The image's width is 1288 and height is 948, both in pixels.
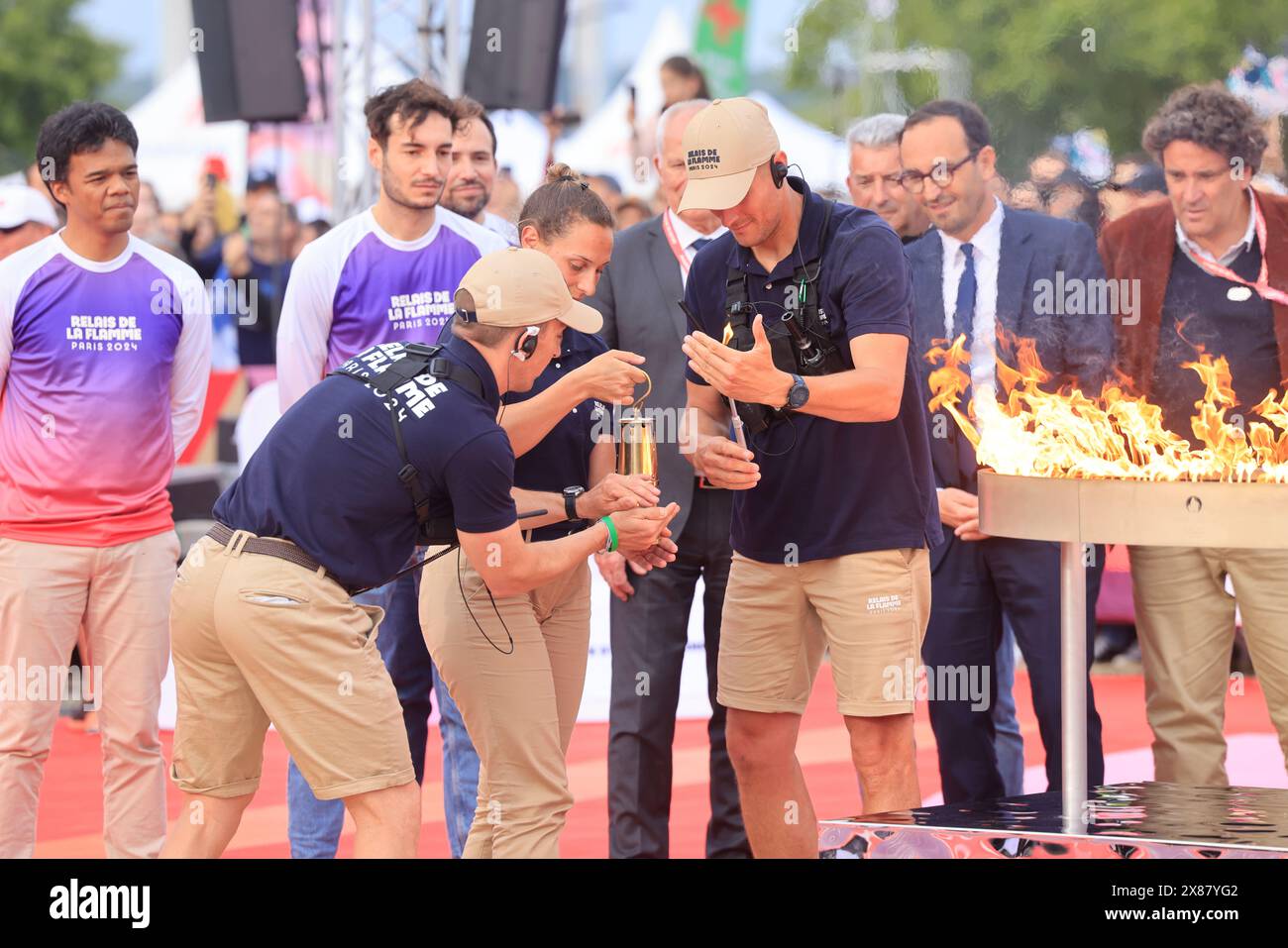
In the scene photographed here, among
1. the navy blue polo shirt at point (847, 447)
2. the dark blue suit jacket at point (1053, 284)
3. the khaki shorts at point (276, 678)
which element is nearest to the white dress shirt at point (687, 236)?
the dark blue suit jacket at point (1053, 284)

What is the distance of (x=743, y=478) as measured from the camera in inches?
187

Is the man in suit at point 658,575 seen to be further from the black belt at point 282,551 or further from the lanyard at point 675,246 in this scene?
the black belt at point 282,551

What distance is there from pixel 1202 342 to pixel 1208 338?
2 cm

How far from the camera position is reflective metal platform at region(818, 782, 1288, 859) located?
439 centimetres

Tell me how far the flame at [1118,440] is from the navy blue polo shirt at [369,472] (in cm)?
155

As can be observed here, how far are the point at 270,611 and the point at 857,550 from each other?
162 cm

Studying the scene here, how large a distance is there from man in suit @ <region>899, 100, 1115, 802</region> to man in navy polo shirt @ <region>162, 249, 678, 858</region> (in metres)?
1.86

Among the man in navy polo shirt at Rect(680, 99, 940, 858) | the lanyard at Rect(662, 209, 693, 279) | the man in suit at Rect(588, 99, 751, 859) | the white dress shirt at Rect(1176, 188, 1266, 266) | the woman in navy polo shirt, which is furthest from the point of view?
the lanyard at Rect(662, 209, 693, 279)

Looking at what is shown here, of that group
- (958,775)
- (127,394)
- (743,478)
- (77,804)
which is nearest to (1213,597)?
(958,775)

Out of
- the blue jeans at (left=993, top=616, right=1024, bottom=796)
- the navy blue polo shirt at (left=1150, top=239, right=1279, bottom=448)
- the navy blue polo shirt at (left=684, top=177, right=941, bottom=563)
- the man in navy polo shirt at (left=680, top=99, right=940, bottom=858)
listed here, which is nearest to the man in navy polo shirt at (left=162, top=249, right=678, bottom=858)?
the man in navy polo shirt at (left=680, top=99, right=940, bottom=858)

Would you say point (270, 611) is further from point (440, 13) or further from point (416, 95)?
point (440, 13)

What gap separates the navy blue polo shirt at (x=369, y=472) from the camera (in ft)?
13.6

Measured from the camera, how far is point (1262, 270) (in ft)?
18.2

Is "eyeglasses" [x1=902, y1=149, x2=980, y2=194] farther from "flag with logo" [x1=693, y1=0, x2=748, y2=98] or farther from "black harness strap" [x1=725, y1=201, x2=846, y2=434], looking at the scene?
"flag with logo" [x1=693, y1=0, x2=748, y2=98]
